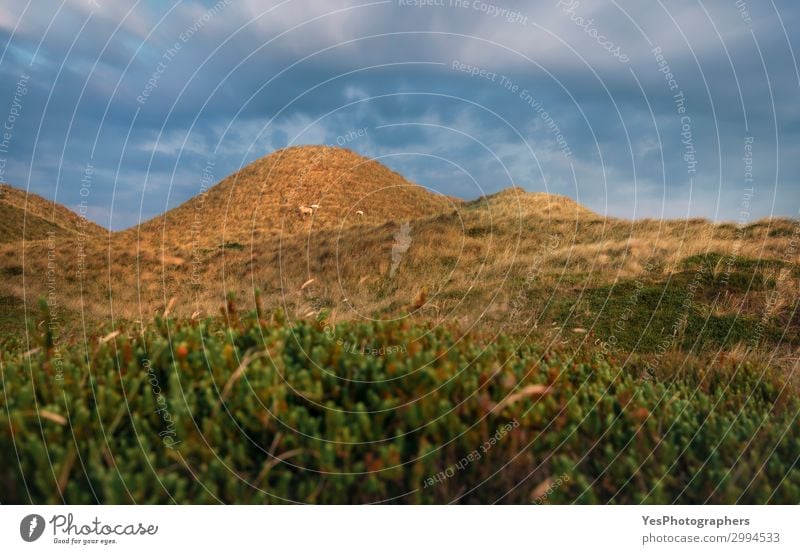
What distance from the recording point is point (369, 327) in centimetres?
636

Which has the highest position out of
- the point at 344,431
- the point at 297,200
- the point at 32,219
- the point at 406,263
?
the point at 32,219

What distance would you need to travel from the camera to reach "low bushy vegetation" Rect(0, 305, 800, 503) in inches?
179

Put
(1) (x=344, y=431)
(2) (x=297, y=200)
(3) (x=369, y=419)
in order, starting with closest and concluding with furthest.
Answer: (1) (x=344, y=431), (3) (x=369, y=419), (2) (x=297, y=200)
